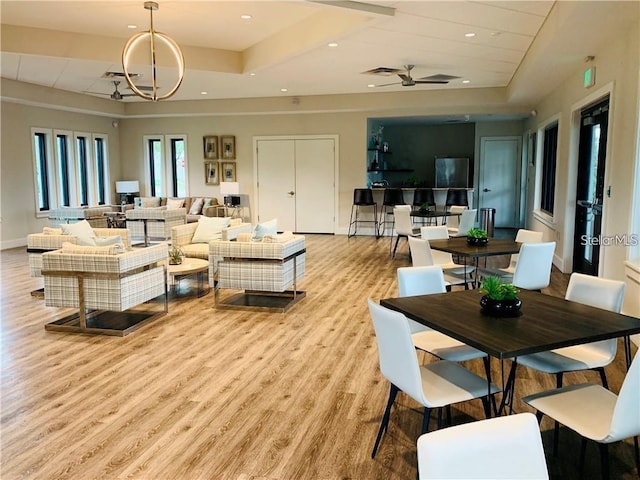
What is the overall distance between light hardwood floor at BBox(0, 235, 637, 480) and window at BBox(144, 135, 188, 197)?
748cm

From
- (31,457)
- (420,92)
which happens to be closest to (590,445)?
(31,457)

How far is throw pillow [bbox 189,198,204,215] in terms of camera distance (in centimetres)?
1159

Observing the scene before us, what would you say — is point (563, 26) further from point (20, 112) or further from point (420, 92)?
point (20, 112)

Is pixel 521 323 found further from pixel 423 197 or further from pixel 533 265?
pixel 423 197

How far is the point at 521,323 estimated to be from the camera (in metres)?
2.43

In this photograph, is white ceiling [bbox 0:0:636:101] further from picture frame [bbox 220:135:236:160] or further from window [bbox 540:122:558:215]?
picture frame [bbox 220:135:236:160]

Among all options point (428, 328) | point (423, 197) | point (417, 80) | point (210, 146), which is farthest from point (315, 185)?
point (428, 328)

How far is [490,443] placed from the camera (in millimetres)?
1326

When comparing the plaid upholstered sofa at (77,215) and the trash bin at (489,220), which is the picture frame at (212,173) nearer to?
the plaid upholstered sofa at (77,215)

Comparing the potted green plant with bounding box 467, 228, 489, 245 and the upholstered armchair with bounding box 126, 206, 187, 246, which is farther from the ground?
the potted green plant with bounding box 467, 228, 489, 245

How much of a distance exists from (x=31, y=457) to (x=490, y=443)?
241 cm

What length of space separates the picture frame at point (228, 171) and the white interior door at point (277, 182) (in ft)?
2.09

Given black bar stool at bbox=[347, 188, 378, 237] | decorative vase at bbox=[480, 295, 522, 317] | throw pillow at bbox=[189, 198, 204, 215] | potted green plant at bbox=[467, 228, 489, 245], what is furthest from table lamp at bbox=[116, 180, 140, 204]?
decorative vase at bbox=[480, 295, 522, 317]

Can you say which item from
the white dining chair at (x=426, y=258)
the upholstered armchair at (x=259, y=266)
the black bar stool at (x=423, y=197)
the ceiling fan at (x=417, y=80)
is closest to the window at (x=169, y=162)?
the black bar stool at (x=423, y=197)
